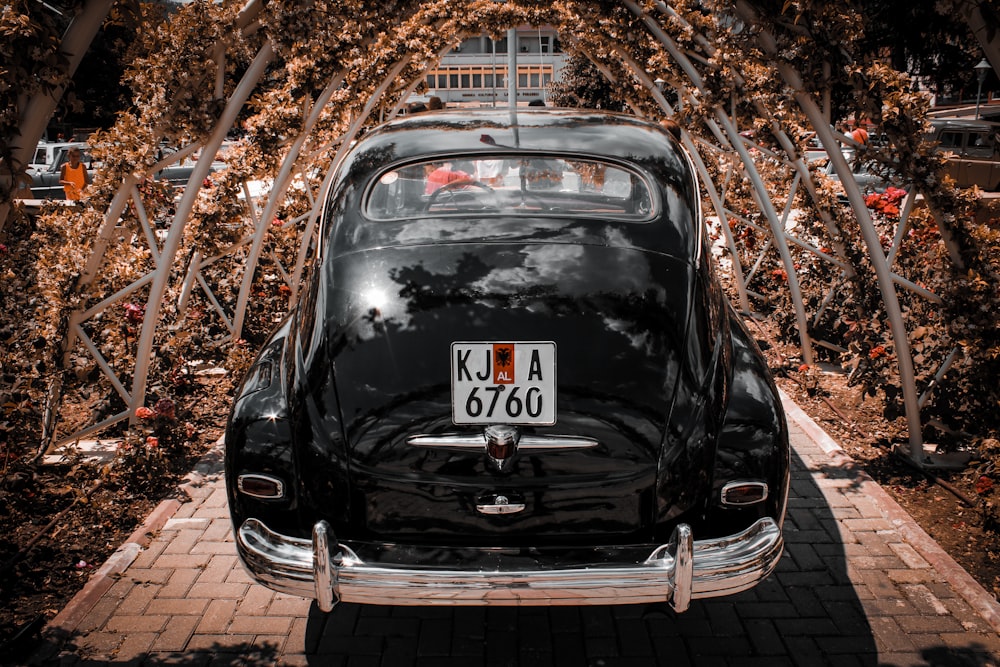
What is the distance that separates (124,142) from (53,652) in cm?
305

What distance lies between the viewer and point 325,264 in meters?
3.35

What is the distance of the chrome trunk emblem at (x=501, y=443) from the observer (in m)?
2.83

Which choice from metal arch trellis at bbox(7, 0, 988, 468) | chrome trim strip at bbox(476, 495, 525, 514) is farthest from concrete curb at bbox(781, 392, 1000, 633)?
chrome trim strip at bbox(476, 495, 525, 514)

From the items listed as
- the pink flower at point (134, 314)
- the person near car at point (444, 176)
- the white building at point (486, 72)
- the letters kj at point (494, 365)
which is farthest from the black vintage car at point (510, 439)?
the white building at point (486, 72)

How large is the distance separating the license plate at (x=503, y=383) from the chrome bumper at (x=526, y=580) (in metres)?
0.57

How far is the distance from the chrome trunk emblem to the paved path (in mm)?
1039

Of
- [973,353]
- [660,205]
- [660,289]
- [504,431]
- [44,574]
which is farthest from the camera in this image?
[973,353]

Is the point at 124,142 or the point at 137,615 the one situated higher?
the point at 124,142

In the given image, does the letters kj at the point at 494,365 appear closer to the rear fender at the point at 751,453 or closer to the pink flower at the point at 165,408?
the rear fender at the point at 751,453

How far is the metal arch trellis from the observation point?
4926mm

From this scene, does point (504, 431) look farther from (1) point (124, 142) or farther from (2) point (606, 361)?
(1) point (124, 142)


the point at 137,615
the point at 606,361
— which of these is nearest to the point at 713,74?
the point at 606,361

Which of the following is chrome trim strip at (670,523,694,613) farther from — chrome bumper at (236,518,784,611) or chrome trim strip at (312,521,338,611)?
chrome trim strip at (312,521,338,611)

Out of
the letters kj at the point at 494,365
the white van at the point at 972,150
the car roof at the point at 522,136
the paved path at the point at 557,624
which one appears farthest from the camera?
the white van at the point at 972,150
